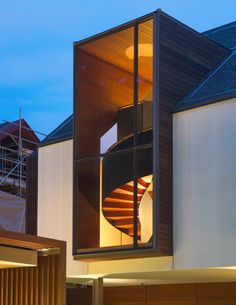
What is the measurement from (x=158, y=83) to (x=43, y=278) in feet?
15.2

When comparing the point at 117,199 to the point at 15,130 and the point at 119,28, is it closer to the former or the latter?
the point at 119,28

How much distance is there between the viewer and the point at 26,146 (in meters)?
25.2

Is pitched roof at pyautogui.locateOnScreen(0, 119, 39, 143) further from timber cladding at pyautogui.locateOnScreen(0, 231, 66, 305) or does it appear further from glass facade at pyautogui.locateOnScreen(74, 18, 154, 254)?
timber cladding at pyautogui.locateOnScreen(0, 231, 66, 305)

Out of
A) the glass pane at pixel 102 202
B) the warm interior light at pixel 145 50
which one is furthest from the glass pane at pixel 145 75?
the glass pane at pixel 102 202

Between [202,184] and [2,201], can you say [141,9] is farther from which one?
[202,184]

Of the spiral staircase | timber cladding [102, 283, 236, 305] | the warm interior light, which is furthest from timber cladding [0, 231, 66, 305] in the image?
timber cladding [102, 283, 236, 305]

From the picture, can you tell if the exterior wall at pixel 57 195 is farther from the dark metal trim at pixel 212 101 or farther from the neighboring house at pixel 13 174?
the neighboring house at pixel 13 174

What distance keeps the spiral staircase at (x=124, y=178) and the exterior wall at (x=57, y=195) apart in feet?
2.89

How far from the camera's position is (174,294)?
46.9ft

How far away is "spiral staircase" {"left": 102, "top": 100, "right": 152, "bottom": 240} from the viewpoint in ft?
36.2

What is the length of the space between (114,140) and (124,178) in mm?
766

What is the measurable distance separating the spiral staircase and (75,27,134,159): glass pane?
40cm

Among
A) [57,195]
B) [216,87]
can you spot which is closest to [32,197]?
[57,195]

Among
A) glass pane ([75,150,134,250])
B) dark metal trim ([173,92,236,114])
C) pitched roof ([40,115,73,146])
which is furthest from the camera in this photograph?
pitched roof ([40,115,73,146])
